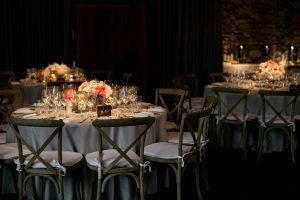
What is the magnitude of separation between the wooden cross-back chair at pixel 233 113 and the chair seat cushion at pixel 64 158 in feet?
7.96

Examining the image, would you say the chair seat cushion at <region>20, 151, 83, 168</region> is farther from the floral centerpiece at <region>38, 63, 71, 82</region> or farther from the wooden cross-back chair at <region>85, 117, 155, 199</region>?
the floral centerpiece at <region>38, 63, 71, 82</region>

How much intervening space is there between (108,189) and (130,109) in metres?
0.87

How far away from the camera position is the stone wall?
11.1 meters

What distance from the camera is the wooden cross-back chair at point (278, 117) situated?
566 centimetres

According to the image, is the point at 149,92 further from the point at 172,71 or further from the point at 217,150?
the point at 217,150

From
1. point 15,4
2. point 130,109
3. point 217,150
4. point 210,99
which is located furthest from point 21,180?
point 15,4

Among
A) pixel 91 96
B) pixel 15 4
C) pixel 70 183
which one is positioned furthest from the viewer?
pixel 15 4

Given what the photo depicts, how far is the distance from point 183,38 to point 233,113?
4.98m

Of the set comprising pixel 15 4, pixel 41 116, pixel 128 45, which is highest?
pixel 15 4

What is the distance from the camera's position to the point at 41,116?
14.5 feet

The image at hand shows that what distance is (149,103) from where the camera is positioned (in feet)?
17.9

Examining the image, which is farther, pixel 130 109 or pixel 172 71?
pixel 172 71

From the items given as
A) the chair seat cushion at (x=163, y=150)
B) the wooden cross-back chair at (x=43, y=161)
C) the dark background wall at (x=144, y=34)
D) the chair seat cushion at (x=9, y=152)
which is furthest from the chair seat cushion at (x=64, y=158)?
the dark background wall at (x=144, y=34)

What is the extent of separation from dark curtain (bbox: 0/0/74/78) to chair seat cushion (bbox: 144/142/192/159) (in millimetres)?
5808
